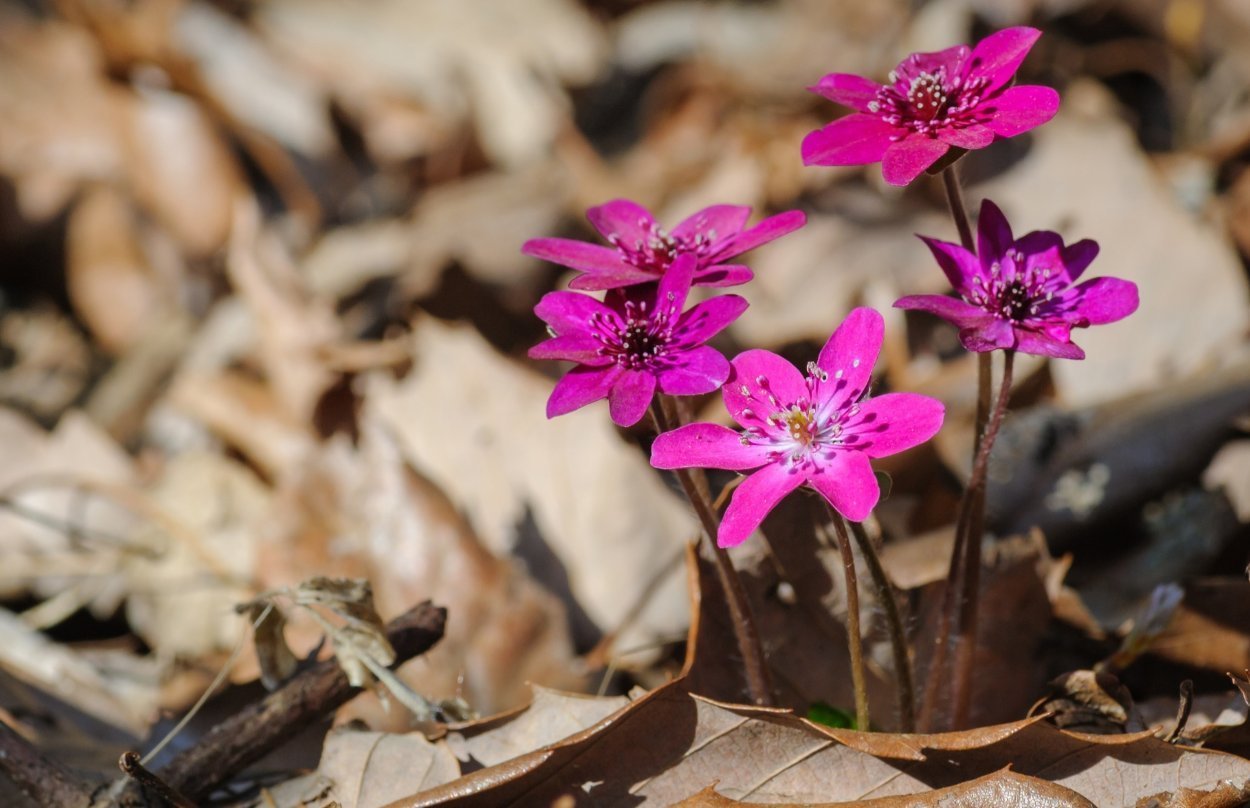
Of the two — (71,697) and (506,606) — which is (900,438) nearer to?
(506,606)

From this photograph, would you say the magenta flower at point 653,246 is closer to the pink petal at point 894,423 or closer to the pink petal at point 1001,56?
the pink petal at point 894,423

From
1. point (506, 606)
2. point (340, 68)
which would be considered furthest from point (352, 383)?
point (340, 68)

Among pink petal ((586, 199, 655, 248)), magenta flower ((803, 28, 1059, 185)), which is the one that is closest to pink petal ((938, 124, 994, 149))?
magenta flower ((803, 28, 1059, 185))

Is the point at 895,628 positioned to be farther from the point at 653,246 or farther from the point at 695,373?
the point at 653,246

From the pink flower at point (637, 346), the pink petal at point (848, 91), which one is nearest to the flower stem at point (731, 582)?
the pink flower at point (637, 346)

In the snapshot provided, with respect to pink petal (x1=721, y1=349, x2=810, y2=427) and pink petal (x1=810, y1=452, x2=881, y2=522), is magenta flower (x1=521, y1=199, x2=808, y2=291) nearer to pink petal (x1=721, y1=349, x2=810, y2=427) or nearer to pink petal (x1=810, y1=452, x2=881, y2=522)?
pink petal (x1=721, y1=349, x2=810, y2=427)

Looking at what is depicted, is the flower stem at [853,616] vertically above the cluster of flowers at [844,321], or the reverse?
the cluster of flowers at [844,321]

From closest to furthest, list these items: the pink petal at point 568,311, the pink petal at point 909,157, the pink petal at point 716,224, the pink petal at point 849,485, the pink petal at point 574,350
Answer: the pink petal at point 849,485
the pink petal at point 909,157
the pink petal at point 574,350
the pink petal at point 568,311
the pink petal at point 716,224
